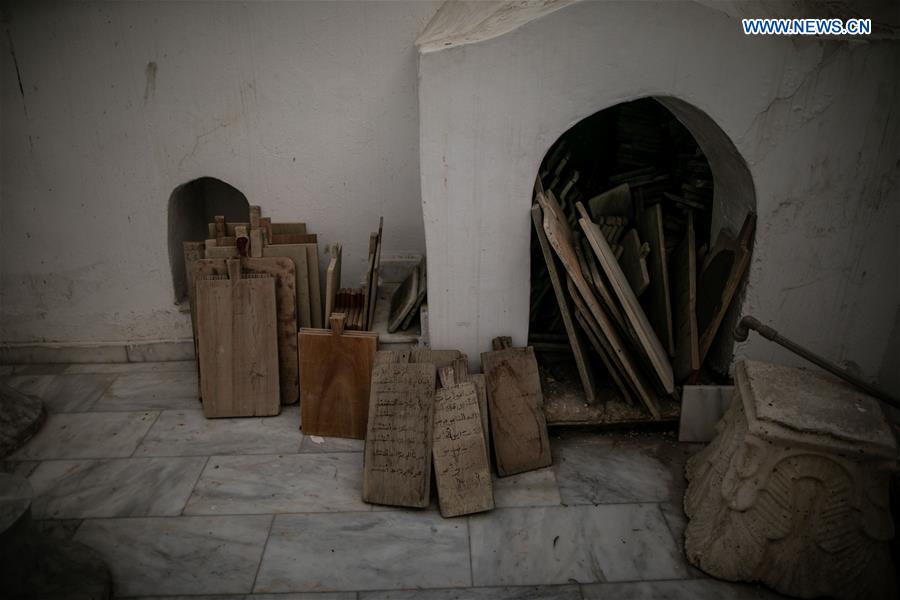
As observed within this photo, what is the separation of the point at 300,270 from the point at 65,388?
2.48 metres

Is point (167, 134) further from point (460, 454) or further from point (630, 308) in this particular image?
point (630, 308)

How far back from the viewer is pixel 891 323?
18.2ft

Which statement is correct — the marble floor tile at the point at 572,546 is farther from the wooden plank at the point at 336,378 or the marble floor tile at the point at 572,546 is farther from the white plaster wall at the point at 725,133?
the white plaster wall at the point at 725,133

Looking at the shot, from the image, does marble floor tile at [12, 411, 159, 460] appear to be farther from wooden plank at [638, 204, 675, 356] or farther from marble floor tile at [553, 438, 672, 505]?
wooden plank at [638, 204, 675, 356]

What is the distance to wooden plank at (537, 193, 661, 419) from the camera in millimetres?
5051

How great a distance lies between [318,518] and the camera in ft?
16.2

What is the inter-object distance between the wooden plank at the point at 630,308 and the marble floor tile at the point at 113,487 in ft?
11.1

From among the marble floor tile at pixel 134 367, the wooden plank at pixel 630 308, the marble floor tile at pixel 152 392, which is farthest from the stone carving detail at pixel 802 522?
the marble floor tile at pixel 134 367

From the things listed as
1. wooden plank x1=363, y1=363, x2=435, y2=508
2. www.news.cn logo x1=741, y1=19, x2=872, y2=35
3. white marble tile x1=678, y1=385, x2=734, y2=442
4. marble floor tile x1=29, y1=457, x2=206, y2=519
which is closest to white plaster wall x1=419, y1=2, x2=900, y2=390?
www.news.cn logo x1=741, y1=19, x2=872, y2=35

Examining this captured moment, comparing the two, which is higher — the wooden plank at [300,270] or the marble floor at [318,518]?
the wooden plank at [300,270]

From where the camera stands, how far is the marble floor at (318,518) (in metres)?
4.41

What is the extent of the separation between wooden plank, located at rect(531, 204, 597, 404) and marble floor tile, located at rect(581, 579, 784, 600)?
1.57 metres

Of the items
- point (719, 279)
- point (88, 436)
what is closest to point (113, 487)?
point (88, 436)

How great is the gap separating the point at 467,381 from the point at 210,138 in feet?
10.4
